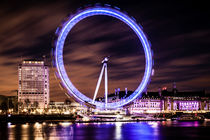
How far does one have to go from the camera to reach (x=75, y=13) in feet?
164

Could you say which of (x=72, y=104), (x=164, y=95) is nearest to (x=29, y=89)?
(x=72, y=104)

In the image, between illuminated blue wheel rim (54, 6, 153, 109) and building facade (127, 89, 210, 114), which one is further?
building facade (127, 89, 210, 114)

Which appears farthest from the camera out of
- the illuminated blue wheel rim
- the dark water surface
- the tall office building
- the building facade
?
the tall office building

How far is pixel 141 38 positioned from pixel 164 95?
341 feet

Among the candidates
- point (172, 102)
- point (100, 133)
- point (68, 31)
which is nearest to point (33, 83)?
point (172, 102)

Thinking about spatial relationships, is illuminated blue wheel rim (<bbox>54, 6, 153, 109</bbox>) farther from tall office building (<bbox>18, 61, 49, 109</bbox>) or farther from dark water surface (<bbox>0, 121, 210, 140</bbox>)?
tall office building (<bbox>18, 61, 49, 109</bbox>)

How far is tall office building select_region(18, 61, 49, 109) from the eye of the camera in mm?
148125

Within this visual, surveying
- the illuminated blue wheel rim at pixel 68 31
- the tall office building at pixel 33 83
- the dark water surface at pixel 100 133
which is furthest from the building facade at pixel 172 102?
the dark water surface at pixel 100 133

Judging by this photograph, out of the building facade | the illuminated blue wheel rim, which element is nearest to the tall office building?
the building facade

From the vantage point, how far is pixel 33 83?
149875 mm

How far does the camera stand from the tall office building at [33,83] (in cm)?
14812

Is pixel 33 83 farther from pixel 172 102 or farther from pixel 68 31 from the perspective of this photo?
pixel 68 31

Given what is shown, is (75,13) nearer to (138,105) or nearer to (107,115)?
(107,115)

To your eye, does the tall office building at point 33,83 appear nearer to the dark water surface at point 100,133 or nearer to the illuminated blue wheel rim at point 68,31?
the illuminated blue wheel rim at point 68,31
